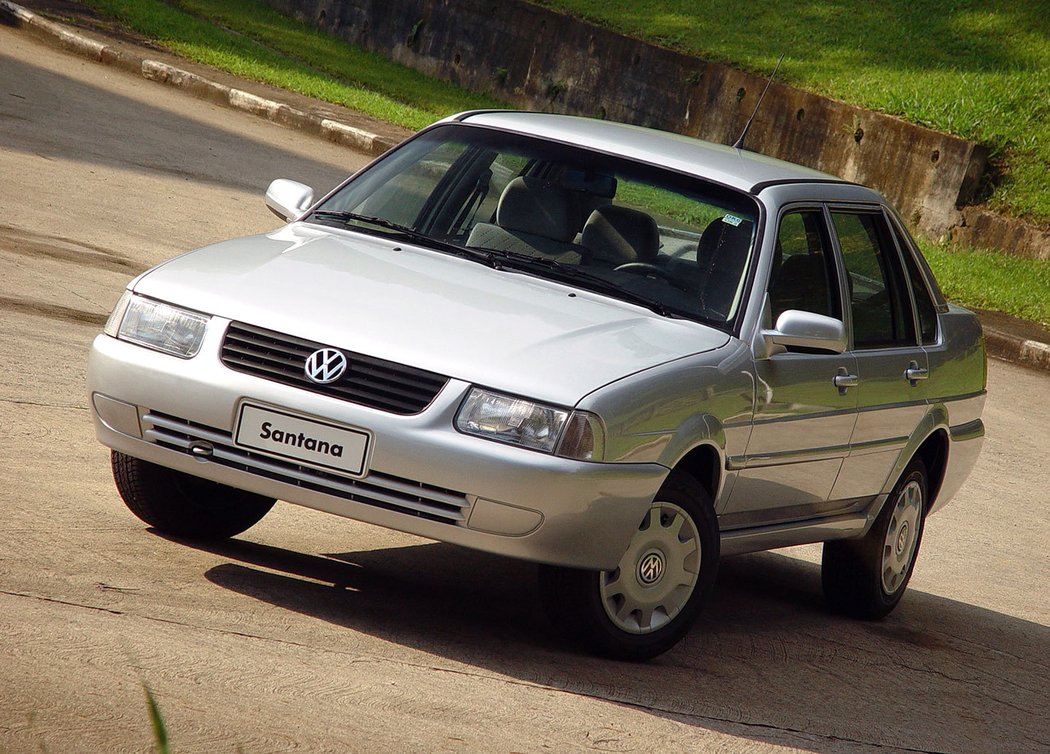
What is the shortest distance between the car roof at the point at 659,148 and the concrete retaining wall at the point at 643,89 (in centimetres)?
1419

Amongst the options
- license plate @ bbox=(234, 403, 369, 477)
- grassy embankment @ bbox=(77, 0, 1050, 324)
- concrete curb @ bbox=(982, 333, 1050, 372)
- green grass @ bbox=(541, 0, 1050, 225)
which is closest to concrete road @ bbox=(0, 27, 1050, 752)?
license plate @ bbox=(234, 403, 369, 477)

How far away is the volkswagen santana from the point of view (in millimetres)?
4648

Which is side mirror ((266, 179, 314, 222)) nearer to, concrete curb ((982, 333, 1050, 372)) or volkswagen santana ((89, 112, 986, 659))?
volkswagen santana ((89, 112, 986, 659))

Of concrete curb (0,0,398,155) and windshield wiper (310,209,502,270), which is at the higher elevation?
windshield wiper (310,209,502,270)

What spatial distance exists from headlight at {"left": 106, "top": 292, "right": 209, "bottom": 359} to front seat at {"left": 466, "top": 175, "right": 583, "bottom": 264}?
50.5 inches

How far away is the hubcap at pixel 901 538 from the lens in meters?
6.94

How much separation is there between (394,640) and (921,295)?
3.34 metres

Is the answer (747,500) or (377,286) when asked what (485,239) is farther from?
(747,500)

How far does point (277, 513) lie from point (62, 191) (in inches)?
255

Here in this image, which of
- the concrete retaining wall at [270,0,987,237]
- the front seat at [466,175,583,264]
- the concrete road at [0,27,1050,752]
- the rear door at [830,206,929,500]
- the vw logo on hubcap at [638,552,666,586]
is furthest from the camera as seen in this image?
the concrete retaining wall at [270,0,987,237]

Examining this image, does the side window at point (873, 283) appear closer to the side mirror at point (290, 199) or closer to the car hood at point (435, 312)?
the car hood at point (435, 312)

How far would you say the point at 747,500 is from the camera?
18.5ft

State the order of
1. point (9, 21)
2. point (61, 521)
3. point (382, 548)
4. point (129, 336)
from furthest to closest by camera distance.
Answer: point (9, 21) → point (382, 548) → point (61, 521) → point (129, 336)

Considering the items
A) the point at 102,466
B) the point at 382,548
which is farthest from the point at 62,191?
the point at 382,548
